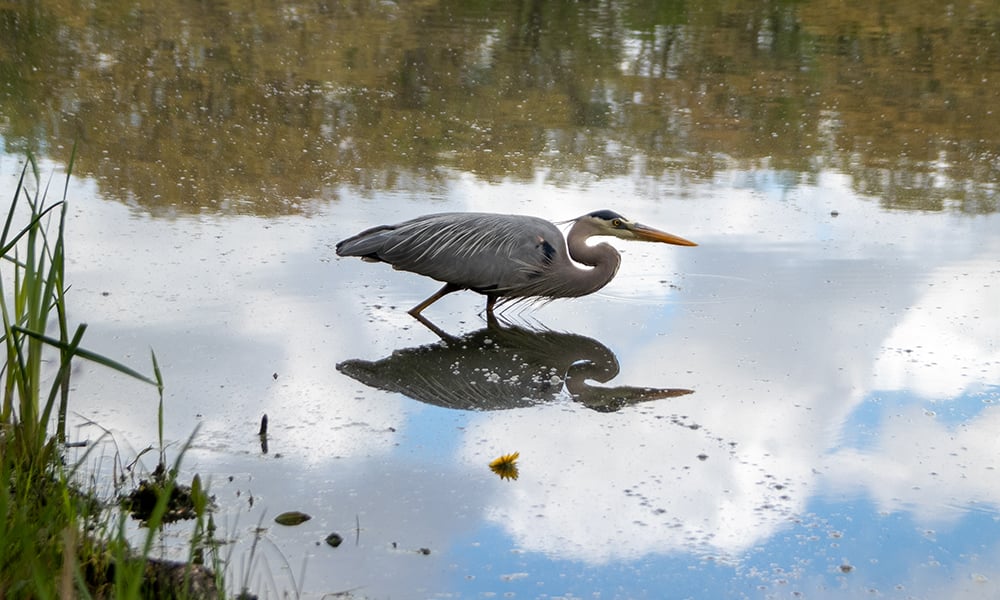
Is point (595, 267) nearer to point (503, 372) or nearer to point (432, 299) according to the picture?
point (432, 299)

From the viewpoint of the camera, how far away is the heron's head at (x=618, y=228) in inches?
217

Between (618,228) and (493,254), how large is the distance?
0.63 meters

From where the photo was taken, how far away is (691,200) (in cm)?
737

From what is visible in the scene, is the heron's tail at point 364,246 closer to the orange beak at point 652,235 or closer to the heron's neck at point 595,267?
the heron's neck at point 595,267

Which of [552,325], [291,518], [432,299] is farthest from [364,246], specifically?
[291,518]

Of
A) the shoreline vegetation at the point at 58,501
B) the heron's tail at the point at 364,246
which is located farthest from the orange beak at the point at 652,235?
the shoreline vegetation at the point at 58,501

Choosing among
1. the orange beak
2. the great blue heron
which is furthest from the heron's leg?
the orange beak

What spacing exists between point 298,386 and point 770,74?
26.5 feet

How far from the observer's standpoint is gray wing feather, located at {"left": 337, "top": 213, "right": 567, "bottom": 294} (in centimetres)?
525

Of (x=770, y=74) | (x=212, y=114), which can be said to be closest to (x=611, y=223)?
(x=212, y=114)

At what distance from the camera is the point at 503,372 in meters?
4.84

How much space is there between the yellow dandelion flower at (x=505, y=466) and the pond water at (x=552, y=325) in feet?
0.17

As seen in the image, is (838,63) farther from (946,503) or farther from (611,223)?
(946,503)

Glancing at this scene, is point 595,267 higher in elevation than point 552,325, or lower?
higher
